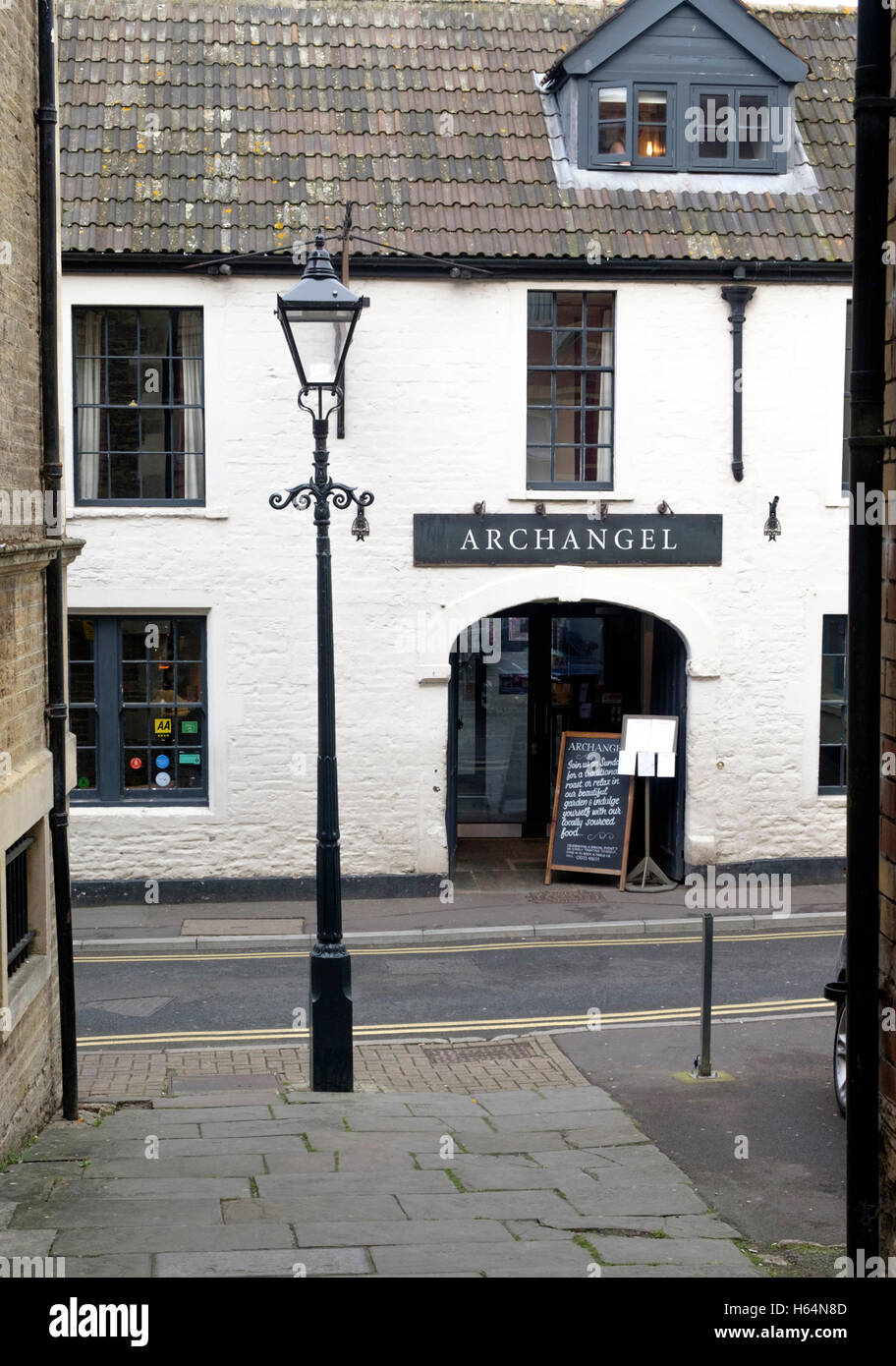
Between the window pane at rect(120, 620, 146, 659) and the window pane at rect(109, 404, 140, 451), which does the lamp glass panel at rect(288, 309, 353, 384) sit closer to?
the window pane at rect(109, 404, 140, 451)

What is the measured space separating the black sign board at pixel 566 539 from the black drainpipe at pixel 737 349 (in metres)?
0.69

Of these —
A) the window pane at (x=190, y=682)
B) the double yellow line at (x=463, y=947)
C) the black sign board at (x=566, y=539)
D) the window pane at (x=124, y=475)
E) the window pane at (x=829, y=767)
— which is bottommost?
the double yellow line at (x=463, y=947)

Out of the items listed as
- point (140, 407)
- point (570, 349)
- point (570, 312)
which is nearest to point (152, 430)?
point (140, 407)

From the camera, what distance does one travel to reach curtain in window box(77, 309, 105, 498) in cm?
1591

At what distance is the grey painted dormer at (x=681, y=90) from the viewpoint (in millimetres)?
16344

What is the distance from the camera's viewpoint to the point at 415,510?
1614 centimetres

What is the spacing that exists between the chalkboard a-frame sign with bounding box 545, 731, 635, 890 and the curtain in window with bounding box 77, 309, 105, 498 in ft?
19.9

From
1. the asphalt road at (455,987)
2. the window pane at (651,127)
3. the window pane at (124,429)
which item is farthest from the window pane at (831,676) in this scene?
the window pane at (124,429)

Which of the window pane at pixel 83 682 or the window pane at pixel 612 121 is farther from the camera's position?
the window pane at pixel 612 121

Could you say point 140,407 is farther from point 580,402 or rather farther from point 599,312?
point 599,312

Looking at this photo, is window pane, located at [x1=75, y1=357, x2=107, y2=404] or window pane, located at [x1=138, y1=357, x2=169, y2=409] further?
window pane, located at [x1=138, y1=357, x2=169, y2=409]

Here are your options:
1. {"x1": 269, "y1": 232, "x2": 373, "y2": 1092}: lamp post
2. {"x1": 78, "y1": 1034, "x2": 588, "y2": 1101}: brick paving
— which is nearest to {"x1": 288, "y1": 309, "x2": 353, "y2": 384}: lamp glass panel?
{"x1": 269, "y1": 232, "x2": 373, "y2": 1092}: lamp post

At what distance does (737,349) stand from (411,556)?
421 centimetres

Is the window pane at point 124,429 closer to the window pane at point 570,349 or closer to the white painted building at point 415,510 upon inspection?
the white painted building at point 415,510
